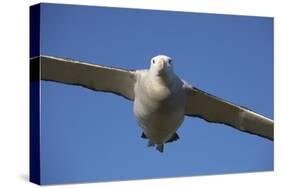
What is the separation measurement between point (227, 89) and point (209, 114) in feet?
0.97

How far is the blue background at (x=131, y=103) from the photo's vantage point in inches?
234

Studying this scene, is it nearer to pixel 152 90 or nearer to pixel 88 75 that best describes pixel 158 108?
pixel 152 90

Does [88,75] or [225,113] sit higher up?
[88,75]

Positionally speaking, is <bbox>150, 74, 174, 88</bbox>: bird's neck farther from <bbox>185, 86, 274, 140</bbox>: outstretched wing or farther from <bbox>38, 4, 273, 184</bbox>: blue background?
<bbox>185, 86, 274, 140</bbox>: outstretched wing

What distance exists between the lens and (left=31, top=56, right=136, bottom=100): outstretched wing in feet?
19.4

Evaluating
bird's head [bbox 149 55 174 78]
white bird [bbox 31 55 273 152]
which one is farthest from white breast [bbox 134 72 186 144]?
bird's head [bbox 149 55 174 78]

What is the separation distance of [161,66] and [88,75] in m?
0.63

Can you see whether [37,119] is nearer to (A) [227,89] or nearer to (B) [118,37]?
(B) [118,37]

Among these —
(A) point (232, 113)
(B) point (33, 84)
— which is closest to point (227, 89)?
(A) point (232, 113)

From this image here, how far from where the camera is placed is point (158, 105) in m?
6.31

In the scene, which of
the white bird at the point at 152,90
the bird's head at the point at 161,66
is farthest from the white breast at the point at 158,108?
the bird's head at the point at 161,66

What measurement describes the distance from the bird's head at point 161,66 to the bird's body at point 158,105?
0.17 feet

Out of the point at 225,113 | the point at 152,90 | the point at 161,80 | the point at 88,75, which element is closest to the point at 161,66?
the point at 161,80

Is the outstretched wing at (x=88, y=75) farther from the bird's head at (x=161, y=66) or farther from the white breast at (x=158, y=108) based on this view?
the bird's head at (x=161, y=66)
